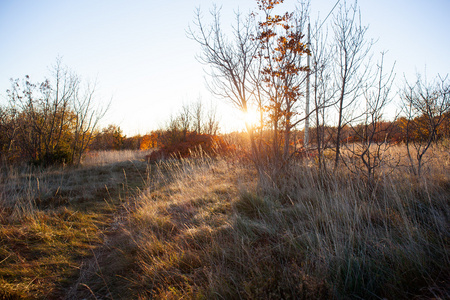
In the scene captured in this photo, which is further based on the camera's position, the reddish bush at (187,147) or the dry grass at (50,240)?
the reddish bush at (187,147)

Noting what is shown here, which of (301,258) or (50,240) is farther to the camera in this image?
(50,240)

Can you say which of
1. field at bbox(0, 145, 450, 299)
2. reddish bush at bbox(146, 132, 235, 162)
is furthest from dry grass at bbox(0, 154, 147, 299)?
reddish bush at bbox(146, 132, 235, 162)

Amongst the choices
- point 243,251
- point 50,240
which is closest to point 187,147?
point 50,240

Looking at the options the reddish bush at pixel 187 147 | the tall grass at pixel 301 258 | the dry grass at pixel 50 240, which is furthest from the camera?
the reddish bush at pixel 187 147

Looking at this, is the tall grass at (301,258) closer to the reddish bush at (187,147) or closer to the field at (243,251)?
the field at (243,251)

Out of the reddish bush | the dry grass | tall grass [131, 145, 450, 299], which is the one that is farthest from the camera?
the reddish bush

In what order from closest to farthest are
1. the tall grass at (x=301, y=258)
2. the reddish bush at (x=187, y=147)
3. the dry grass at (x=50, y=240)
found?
the tall grass at (x=301, y=258), the dry grass at (x=50, y=240), the reddish bush at (x=187, y=147)

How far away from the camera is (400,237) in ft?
6.41

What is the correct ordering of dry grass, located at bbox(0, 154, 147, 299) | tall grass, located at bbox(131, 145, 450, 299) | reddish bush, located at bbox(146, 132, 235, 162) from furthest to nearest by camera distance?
reddish bush, located at bbox(146, 132, 235, 162) → dry grass, located at bbox(0, 154, 147, 299) → tall grass, located at bbox(131, 145, 450, 299)

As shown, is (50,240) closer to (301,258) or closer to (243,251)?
(243,251)

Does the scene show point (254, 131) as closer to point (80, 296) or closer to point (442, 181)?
point (442, 181)

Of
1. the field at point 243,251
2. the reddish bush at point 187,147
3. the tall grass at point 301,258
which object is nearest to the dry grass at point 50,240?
the field at point 243,251

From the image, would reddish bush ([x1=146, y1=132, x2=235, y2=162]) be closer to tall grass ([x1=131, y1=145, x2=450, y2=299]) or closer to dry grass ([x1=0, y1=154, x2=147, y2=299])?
dry grass ([x1=0, y1=154, x2=147, y2=299])

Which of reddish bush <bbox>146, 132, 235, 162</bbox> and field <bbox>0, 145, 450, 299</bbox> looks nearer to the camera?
field <bbox>0, 145, 450, 299</bbox>
